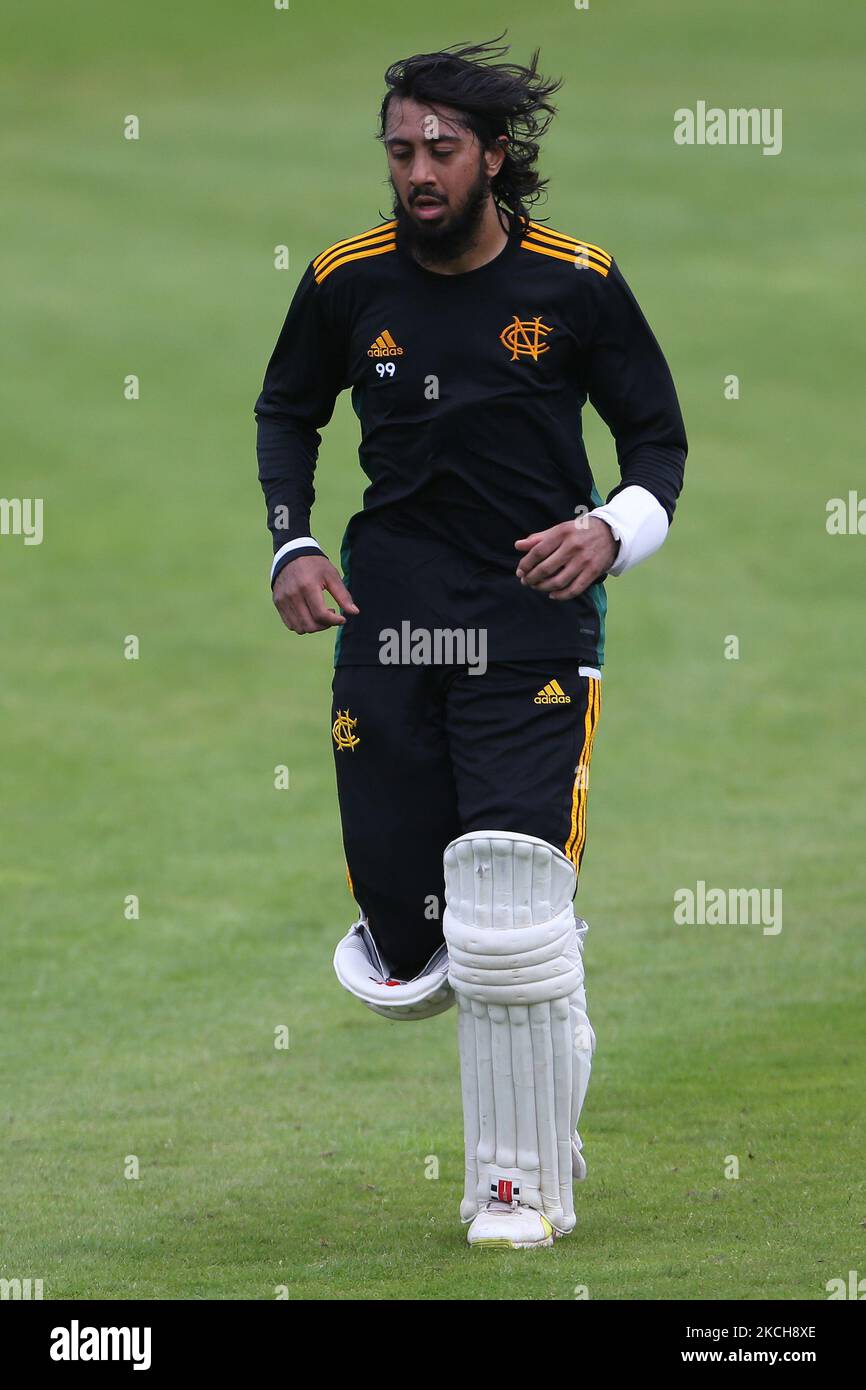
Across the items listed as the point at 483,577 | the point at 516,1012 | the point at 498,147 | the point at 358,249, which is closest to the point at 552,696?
the point at 483,577

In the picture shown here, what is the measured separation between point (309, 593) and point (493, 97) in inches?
52.6

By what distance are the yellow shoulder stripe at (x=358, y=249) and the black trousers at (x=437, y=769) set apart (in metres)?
1.06

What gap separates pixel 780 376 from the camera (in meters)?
25.5

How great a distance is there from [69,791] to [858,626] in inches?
301

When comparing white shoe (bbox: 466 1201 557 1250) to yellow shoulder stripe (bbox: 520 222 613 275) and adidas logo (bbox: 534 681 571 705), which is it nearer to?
adidas logo (bbox: 534 681 571 705)

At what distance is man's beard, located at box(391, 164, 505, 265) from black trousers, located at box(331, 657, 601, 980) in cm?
106

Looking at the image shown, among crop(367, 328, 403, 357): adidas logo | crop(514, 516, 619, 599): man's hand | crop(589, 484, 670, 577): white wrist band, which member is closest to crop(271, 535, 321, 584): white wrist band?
crop(367, 328, 403, 357): adidas logo

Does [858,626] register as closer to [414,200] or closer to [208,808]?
[208,808]

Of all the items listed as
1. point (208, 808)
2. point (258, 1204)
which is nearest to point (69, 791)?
point (208, 808)

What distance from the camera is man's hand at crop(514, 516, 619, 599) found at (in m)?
5.03

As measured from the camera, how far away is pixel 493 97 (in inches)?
210

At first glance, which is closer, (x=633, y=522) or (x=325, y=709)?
(x=633, y=522)

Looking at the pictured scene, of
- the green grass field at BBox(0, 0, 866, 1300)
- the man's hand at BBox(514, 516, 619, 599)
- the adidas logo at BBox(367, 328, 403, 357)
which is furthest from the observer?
the green grass field at BBox(0, 0, 866, 1300)

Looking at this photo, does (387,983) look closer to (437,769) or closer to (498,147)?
(437,769)
